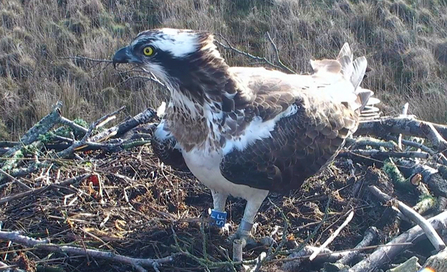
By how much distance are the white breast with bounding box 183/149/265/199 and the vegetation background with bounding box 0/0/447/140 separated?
4699mm

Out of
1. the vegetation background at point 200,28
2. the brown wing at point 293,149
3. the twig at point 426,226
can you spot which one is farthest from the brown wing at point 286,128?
the vegetation background at point 200,28

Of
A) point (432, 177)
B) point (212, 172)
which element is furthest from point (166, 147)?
point (432, 177)

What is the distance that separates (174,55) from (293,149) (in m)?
1.07

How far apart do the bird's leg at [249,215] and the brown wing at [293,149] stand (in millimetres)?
194

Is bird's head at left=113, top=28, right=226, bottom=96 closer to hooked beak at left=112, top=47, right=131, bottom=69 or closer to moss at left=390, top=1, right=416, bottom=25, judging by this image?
hooked beak at left=112, top=47, right=131, bottom=69

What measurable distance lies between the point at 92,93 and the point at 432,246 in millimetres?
6101

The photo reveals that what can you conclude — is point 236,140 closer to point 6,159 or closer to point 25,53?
point 6,159

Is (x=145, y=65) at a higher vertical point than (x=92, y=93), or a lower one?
higher

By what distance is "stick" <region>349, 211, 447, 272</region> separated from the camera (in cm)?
408

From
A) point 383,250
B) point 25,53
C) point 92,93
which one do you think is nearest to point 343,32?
point 92,93

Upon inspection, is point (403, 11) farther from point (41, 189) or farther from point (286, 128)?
point (41, 189)

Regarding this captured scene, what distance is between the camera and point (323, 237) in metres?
4.73

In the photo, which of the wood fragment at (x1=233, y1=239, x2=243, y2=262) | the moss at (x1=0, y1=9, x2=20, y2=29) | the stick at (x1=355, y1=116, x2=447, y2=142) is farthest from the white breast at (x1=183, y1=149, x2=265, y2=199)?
the moss at (x1=0, y1=9, x2=20, y2=29)

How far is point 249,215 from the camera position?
4.50 meters
